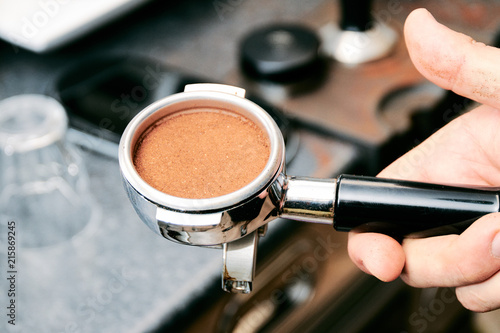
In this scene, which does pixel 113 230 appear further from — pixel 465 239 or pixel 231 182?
pixel 465 239

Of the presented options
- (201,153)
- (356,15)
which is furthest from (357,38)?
(201,153)

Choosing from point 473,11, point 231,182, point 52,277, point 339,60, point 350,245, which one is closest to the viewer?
point 231,182

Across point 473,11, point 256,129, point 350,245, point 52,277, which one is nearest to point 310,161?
point 350,245

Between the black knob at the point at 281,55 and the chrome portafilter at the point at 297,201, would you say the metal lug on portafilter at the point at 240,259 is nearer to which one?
the chrome portafilter at the point at 297,201

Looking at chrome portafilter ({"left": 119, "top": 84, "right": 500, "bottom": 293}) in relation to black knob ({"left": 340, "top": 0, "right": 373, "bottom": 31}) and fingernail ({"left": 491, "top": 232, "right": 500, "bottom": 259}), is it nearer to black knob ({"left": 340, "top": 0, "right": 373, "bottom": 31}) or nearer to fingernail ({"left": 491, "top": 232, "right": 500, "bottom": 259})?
fingernail ({"left": 491, "top": 232, "right": 500, "bottom": 259})

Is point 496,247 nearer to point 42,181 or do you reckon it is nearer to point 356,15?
point 356,15

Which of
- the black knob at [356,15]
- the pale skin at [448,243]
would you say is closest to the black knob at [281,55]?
the black knob at [356,15]

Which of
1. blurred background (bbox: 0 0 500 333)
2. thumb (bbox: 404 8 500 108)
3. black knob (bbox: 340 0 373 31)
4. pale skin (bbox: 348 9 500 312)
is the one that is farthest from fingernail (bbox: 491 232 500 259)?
black knob (bbox: 340 0 373 31)

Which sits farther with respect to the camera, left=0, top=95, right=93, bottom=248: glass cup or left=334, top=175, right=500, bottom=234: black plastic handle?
left=0, top=95, right=93, bottom=248: glass cup
